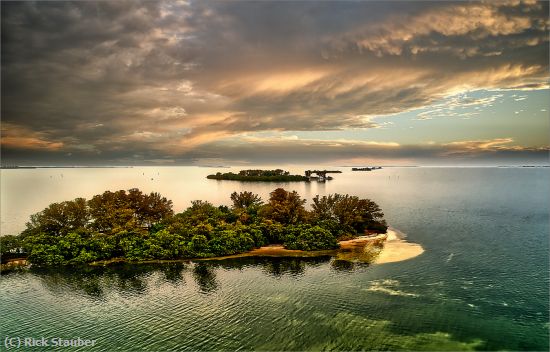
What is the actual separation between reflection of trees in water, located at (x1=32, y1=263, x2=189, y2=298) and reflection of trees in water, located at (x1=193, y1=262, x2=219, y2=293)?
2.24 metres

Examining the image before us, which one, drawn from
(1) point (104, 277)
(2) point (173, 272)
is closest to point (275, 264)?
(2) point (173, 272)

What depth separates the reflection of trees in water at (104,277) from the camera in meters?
42.0

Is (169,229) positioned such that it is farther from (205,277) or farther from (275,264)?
(275,264)

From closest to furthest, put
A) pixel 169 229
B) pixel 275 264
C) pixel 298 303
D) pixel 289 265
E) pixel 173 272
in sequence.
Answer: pixel 298 303
pixel 173 272
pixel 289 265
pixel 275 264
pixel 169 229

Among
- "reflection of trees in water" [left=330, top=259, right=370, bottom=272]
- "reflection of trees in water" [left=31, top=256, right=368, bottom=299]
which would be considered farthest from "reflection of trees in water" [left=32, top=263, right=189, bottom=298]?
"reflection of trees in water" [left=330, top=259, right=370, bottom=272]

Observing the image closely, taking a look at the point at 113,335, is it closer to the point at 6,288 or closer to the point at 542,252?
the point at 6,288

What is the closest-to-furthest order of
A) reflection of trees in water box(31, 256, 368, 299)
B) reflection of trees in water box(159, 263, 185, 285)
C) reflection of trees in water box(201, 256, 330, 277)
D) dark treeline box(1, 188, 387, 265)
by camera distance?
reflection of trees in water box(31, 256, 368, 299)
reflection of trees in water box(159, 263, 185, 285)
reflection of trees in water box(201, 256, 330, 277)
dark treeline box(1, 188, 387, 265)

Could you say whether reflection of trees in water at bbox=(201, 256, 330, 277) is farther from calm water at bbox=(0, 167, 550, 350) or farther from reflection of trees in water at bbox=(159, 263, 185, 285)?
reflection of trees in water at bbox=(159, 263, 185, 285)

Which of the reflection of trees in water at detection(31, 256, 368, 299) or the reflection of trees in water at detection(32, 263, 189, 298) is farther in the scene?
the reflection of trees in water at detection(31, 256, 368, 299)

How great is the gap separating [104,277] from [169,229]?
14251mm

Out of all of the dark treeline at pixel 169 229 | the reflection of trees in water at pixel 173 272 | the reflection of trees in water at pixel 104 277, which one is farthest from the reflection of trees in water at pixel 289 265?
the reflection of trees in water at pixel 104 277

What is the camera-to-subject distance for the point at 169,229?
58344mm

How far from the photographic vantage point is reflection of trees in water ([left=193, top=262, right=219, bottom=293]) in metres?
42.0

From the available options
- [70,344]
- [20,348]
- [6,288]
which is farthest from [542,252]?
[6,288]
